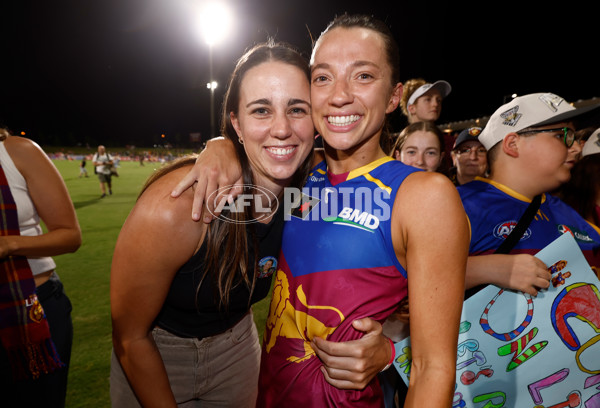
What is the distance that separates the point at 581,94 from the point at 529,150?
98.8ft

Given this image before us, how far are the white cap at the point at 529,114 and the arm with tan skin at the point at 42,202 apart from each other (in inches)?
112

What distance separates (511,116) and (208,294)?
2.13m

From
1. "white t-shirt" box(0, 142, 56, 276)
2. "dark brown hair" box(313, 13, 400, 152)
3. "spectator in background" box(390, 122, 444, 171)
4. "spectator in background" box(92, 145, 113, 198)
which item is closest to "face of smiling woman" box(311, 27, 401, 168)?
"dark brown hair" box(313, 13, 400, 152)

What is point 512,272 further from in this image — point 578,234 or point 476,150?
point 476,150

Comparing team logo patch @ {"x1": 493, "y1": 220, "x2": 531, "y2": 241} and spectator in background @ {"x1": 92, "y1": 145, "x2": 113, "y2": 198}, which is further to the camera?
spectator in background @ {"x1": 92, "y1": 145, "x2": 113, "y2": 198}

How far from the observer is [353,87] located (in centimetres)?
145

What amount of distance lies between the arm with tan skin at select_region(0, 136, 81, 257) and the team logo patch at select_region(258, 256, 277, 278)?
51.7 inches

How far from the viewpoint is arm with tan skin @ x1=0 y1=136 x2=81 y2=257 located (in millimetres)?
1813

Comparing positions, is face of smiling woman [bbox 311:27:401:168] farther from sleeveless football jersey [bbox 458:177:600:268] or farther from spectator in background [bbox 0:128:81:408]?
spectator in background [bbox 0:128:81:408]

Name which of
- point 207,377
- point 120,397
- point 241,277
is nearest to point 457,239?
point 241,277

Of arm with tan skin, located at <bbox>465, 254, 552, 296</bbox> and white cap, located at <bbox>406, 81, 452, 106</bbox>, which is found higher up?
white cap, located at <bbox>406, 81, 452, 106</bbox>

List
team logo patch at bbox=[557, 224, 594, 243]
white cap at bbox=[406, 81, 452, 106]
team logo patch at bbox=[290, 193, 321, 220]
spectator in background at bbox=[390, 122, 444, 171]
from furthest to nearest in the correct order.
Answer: white cap at bbox=[406, 81, 452, 106] → spectator in background at bbox=[390, 122, 444, 171] → team logo patch at bbox=[557, 224, 594, 243] → team logo patch at bbox=[290, 193, 321, 220]

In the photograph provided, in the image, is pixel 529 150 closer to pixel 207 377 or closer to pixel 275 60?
pixel 275 60

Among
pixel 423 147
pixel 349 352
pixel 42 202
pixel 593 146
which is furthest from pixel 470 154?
pixel 42 202
